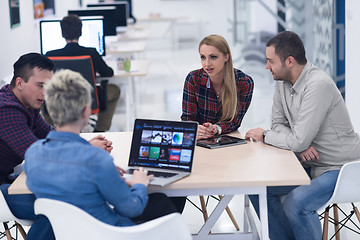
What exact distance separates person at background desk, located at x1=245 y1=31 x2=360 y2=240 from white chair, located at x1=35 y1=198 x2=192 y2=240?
87 cm

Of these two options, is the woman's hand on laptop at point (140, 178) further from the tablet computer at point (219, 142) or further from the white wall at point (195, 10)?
the white wall at point (195, 10)

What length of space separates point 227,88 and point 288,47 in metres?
0.53

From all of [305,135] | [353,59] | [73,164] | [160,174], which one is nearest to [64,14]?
[353,59]

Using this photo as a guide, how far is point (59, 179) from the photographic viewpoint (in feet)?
6.40

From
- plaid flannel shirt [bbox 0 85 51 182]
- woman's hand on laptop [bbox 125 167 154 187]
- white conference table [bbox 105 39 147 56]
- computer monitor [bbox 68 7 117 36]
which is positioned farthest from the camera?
computer monitor [bbox 68 7 117 36]

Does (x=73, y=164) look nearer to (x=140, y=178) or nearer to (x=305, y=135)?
(x=140, y=178)

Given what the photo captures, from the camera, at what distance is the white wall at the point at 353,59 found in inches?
195

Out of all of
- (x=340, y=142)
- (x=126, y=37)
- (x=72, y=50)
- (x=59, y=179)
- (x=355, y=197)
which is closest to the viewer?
(x=59, y=179)

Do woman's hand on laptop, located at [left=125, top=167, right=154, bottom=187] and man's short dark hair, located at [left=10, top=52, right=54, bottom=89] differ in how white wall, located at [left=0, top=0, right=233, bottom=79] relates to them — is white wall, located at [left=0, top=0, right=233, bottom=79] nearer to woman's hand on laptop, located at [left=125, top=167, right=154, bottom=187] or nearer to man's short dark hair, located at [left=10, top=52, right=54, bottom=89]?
man's short dark hair, located at [left=10, top=52, right=54, bottom=89]

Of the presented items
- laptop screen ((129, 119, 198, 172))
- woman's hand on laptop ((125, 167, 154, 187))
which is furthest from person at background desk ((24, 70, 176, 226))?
laptop screen ((129, 119, 198, 172))

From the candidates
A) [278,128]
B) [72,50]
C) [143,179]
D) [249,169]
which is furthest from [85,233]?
[72,50]

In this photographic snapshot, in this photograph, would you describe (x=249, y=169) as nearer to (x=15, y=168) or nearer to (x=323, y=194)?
(x=323, y=194)

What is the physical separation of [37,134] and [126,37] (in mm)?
6013

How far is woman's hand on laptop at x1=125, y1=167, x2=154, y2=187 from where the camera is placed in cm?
225
